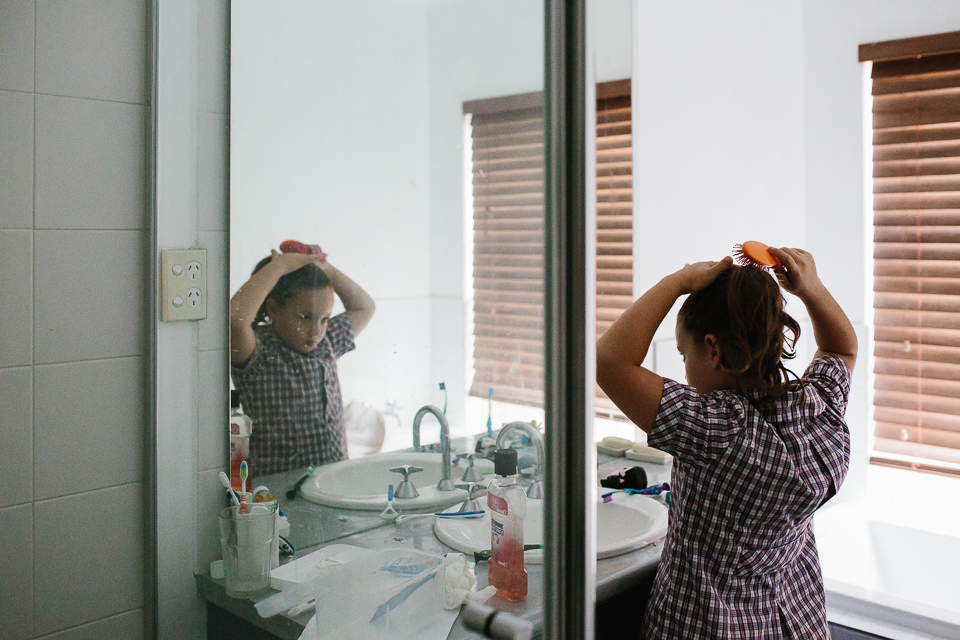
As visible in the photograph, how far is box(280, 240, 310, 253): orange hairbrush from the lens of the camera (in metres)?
1.25

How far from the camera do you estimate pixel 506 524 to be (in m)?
1.04

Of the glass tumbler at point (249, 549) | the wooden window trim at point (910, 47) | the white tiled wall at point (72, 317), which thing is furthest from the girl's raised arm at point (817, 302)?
the wooden window trim at point (910, 47)

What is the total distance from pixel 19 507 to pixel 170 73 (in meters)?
0.74

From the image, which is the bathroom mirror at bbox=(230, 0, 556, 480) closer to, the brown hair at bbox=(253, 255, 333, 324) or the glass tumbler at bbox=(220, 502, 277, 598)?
the brown hair at bbox=(253, 255, 333, 324)

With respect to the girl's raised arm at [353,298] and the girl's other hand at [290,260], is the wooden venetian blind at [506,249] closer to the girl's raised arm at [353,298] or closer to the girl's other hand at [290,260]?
the girl's raised arm at [353,298]

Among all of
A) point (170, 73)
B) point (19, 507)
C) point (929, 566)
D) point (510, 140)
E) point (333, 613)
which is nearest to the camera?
point (510, 140)

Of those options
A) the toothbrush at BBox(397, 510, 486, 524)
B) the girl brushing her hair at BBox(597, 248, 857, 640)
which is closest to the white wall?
the toothbrush at BBox(397, 510, 486, 524)

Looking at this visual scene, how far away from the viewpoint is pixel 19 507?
1216 millimetres

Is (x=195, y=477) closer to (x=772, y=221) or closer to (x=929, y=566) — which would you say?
(x=772, y=221)

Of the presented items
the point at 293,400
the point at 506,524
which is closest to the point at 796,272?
the point at 506,524

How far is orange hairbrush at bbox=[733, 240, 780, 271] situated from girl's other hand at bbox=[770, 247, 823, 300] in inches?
0.5

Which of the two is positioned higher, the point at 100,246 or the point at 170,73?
the point at 170,73

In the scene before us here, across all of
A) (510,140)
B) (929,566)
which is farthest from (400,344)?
(929,566)

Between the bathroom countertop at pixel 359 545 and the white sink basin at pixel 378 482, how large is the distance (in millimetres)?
16
